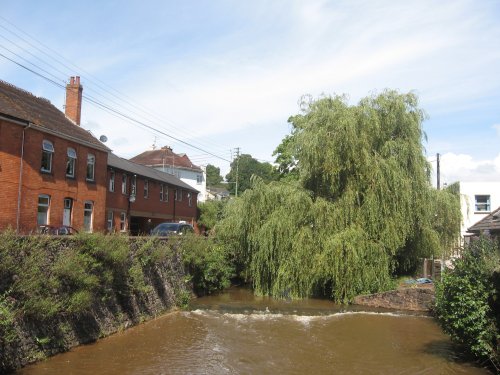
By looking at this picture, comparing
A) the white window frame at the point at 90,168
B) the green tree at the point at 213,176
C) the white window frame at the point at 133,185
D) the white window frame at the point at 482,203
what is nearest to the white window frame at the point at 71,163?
the white window frame at the point at 90,168

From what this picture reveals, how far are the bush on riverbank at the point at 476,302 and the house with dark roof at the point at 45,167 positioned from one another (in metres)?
13.9

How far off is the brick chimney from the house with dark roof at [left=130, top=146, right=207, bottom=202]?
2579 centimetres

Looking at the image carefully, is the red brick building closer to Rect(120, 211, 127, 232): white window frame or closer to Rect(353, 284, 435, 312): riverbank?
Rect(120, 211, 127, 232): white window frame

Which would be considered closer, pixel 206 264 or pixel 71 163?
pixel 206 264

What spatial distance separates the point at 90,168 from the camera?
1061 inches

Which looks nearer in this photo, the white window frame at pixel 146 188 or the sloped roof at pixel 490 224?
the sloped roof at pixel 490 224

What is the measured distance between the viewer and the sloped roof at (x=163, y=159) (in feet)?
187

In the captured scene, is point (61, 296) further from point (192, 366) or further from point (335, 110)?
point (335, 110)

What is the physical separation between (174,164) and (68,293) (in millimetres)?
46882

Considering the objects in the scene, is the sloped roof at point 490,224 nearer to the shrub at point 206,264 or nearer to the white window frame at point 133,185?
the shrub at point 206,264

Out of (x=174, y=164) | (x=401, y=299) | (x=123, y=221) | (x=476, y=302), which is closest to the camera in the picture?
(x=476, y=302)

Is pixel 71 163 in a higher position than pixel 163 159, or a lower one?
lower

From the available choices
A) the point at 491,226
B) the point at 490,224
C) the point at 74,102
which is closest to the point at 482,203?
the point at 490,224

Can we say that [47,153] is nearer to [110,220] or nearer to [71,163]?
[71,163]
